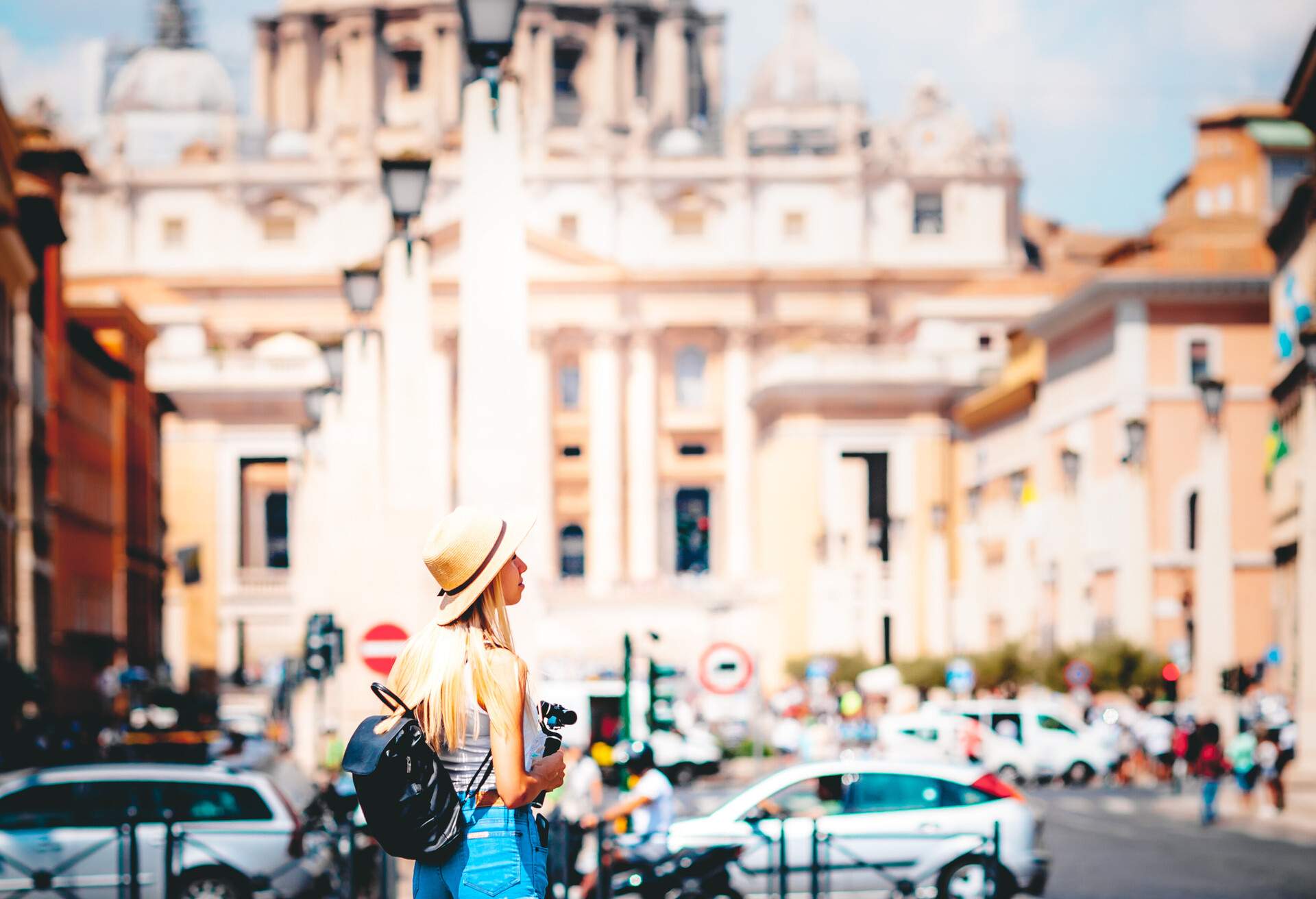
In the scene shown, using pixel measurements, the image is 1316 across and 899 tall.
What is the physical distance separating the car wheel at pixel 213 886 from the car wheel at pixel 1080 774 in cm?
2739

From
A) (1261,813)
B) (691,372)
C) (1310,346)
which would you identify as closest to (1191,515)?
(1261,813)

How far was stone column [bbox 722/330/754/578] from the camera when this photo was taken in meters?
98.1

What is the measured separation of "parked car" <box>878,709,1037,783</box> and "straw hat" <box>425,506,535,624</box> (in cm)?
3275

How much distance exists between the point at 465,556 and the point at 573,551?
97.0 m

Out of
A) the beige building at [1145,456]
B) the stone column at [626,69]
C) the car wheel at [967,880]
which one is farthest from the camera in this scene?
the stone column at [626,69]

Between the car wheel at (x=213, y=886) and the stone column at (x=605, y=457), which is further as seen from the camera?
the stone column at (x=605, y=457)

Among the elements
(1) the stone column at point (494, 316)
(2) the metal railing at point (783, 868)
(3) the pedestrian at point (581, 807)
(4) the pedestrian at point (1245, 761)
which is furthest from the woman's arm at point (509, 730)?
(4) the pedestrian at point (1245, 761)

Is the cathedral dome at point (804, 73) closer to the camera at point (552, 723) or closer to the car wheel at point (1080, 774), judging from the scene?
the car wheel at point (1080, 774)

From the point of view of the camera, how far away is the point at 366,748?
5.47m

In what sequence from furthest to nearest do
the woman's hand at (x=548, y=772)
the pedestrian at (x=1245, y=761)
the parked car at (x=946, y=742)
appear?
the parked car at (x=946, y=742), the pedestrian at (x=1245, y=761), the woman's hand at (x=548, y=772)

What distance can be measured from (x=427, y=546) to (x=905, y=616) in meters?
76.2

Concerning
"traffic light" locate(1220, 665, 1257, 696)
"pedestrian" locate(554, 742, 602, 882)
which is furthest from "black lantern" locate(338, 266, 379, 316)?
"traffic light" locate(1220, 665, 1257, 696)

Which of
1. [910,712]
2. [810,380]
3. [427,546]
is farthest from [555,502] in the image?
[427,546]

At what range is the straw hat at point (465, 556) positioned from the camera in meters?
5.71
